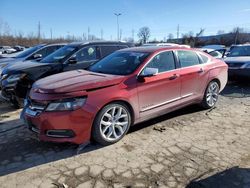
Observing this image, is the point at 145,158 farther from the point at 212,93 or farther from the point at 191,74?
the point at 212,93

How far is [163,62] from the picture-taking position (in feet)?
17.2

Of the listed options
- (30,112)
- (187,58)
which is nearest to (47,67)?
(30,112)

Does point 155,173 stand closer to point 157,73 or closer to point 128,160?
point 128,160

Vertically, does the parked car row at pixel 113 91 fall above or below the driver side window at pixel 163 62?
below

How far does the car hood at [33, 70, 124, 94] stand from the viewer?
404 centimetres

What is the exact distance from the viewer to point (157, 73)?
4.91 metres

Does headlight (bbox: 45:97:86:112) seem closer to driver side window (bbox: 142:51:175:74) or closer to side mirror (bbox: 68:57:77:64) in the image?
driver side window (bbox: 142:51:175:74)

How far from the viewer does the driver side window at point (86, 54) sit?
722cm

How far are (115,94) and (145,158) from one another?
1114 mm

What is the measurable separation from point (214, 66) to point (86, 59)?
134 inches

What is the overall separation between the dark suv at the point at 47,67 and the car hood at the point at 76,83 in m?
2.15

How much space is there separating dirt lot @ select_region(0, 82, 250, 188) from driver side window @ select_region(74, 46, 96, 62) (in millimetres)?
2624

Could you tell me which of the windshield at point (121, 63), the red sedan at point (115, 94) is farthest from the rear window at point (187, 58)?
the windshield at point (121, 63)

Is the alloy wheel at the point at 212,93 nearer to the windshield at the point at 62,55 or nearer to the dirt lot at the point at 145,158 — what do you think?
the dirt lot at the point at 145,158
